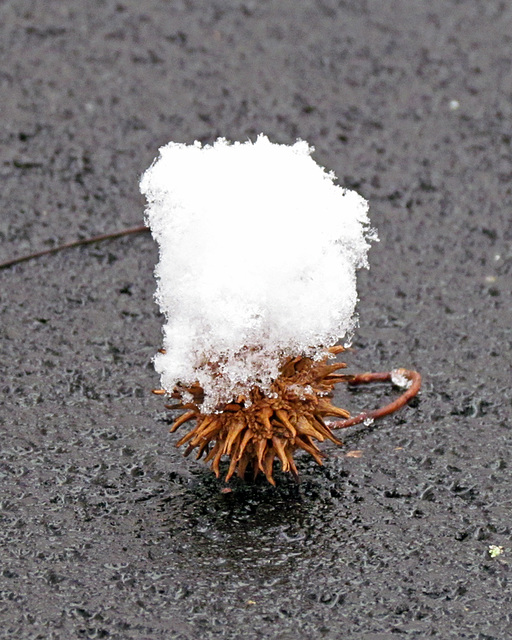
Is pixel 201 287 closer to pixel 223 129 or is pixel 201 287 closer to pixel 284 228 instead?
A: pixel 284 228

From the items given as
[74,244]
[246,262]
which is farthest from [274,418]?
[74,244]

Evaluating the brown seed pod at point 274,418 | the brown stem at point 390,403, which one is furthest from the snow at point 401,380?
the brown seed pod at point 274,418

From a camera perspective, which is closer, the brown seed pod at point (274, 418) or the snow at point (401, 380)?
the brown seed pod at point (274, 418)

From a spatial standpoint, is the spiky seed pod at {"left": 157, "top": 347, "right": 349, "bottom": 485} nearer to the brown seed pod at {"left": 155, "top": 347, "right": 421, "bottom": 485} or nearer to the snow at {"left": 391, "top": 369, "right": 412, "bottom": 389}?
the brown seed pod at {"left": 155, "top": 347, "right": 421, "bottom": 485}

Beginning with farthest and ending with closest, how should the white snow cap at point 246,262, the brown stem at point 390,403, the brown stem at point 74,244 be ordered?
1. the brown stem at point 74,244
2. the brown stem at point 390,403
3. the white snow cap at point 246,262

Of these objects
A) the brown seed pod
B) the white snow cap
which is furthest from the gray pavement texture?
the white snow cap

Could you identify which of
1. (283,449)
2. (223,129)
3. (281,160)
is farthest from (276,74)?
(283,449)

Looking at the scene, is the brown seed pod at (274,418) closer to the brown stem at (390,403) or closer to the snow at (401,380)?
the brown stem at (390,403)

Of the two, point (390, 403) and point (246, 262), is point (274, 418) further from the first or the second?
point (390, 403)
